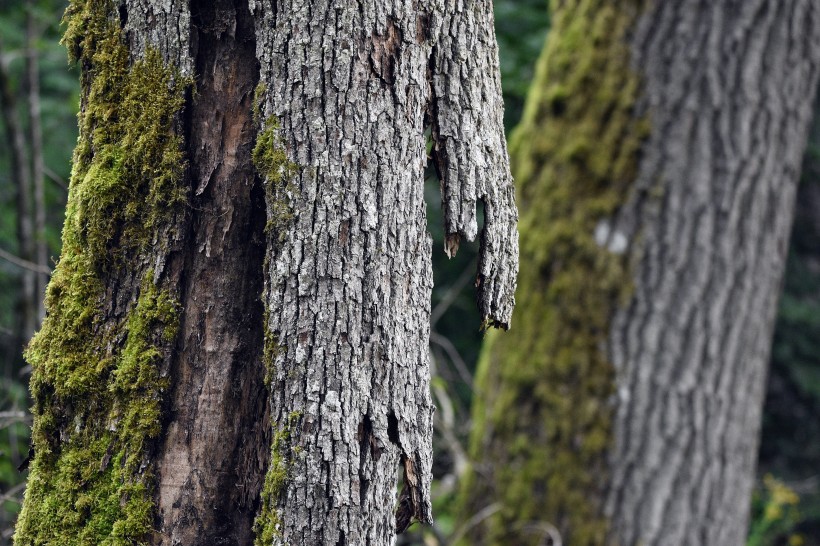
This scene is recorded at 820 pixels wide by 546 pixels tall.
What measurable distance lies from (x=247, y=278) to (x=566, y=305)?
239cm

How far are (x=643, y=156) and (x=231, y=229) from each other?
2.53 meters

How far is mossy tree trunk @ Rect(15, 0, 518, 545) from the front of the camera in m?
1.44

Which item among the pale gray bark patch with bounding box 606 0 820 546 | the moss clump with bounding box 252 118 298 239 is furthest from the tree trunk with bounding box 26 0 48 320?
the pale gray bark patch with bounding box 606 0 820 546

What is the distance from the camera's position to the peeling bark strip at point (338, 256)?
1.43 meters

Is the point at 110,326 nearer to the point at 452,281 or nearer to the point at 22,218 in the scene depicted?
the point at 22,218

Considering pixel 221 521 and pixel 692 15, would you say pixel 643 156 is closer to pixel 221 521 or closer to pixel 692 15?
pixel 692 15

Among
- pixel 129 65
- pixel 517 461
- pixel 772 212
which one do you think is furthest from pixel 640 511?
pixel 129 65

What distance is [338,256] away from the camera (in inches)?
57.0

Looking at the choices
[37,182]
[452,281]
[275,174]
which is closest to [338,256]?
[275,174]

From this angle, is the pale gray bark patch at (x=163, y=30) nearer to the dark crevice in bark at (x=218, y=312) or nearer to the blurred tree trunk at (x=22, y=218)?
the dark crevice in bark at (x=218, y=312)

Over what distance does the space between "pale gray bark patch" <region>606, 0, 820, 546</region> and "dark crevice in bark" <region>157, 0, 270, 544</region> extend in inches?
92.2

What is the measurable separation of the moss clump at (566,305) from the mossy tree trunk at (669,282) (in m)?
0.01

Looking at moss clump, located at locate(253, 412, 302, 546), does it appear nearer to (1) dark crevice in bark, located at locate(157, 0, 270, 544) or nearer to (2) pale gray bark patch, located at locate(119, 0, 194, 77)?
(1) dark crevice in bark, located at locate(157, 0, 270, 544)

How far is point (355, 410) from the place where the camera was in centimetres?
145
